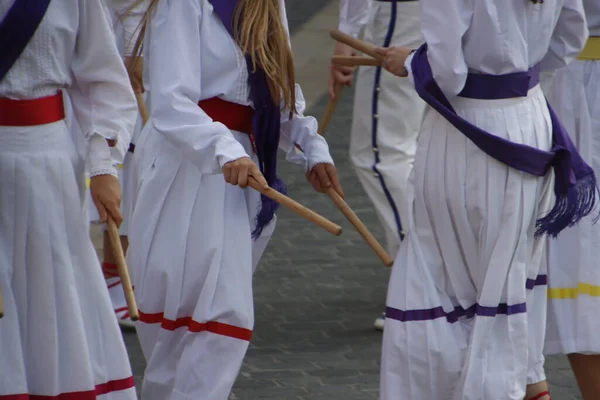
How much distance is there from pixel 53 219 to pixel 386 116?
2970 mm

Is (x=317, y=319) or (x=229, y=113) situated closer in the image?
(x=229, y=113)

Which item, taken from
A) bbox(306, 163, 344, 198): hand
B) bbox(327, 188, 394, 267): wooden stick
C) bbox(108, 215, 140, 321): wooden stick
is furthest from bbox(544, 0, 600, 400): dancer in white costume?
bbox(108, 215, 140, 321): wooden stick

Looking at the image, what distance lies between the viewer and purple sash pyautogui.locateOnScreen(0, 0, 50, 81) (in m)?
3.79

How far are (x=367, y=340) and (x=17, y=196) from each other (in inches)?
108

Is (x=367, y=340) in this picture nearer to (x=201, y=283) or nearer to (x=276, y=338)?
(x=276, y=338)

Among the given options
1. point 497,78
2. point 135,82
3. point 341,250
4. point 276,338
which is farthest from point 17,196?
point 341,250

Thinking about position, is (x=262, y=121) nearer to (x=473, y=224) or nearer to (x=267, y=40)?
(x=267, y=40)

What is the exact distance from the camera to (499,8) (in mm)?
4297

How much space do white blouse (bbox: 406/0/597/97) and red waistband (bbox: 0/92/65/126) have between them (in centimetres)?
118

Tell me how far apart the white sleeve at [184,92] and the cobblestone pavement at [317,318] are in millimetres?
1660

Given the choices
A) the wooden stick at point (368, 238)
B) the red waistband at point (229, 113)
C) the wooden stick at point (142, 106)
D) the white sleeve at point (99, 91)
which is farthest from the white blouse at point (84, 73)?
the wooden stick at point (142, 106)

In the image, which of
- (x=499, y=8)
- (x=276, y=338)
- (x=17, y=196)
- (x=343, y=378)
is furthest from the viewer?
(x=276, y=338)

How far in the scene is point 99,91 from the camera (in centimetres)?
408

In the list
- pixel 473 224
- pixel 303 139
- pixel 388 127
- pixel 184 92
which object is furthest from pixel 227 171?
pixel 388 127
